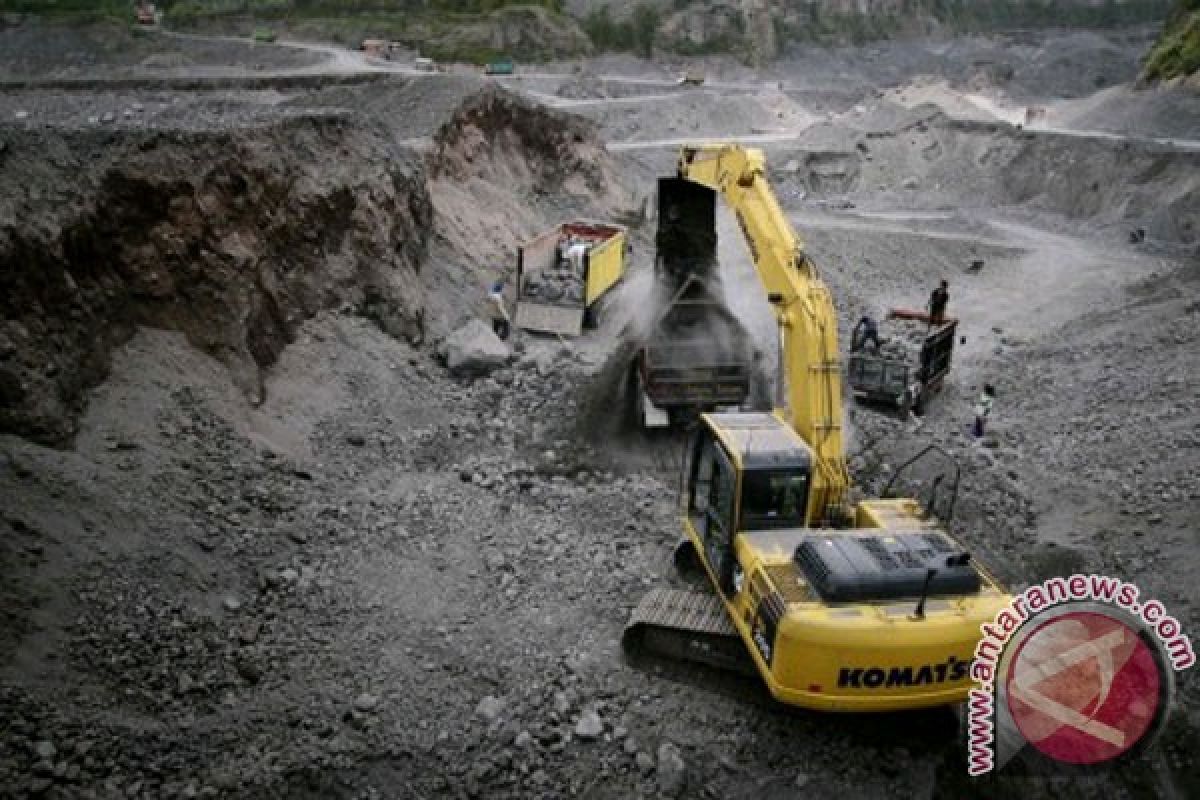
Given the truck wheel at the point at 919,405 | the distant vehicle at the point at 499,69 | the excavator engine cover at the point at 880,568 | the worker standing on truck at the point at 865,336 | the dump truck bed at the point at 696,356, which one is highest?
the distant vehicle at the point at 499,69

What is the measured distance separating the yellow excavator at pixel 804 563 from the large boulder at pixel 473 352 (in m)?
5.90

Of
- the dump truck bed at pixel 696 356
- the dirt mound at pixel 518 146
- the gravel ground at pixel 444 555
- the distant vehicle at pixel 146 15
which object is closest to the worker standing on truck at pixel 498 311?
the gravel ground at pixel 444 555

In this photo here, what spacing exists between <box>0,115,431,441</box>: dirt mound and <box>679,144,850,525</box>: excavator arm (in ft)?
22.0

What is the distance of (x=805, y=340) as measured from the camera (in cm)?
954

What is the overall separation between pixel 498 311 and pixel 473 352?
2.71 meters

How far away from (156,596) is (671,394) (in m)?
7.38

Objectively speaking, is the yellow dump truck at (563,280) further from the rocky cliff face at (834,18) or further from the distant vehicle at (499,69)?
the rocky cliff face at (834,18)

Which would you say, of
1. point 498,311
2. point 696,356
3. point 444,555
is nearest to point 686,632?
point 444,555

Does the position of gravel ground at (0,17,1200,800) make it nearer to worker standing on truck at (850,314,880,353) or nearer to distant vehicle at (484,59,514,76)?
worker standing on truck at (850,314,880,353)

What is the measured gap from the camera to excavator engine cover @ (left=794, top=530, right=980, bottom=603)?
7664mm

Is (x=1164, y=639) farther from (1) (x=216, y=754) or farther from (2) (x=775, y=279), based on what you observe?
(1) (x=216, y=754)

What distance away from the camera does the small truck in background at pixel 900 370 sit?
1611 centimetres

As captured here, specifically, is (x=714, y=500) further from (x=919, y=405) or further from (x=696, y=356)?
(x=919, y=405)

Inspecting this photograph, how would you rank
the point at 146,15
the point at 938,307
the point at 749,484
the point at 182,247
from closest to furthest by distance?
1. the point at 749,484
2. the point at 182,247
3. the point at 938,307
4. the point at 146,15
